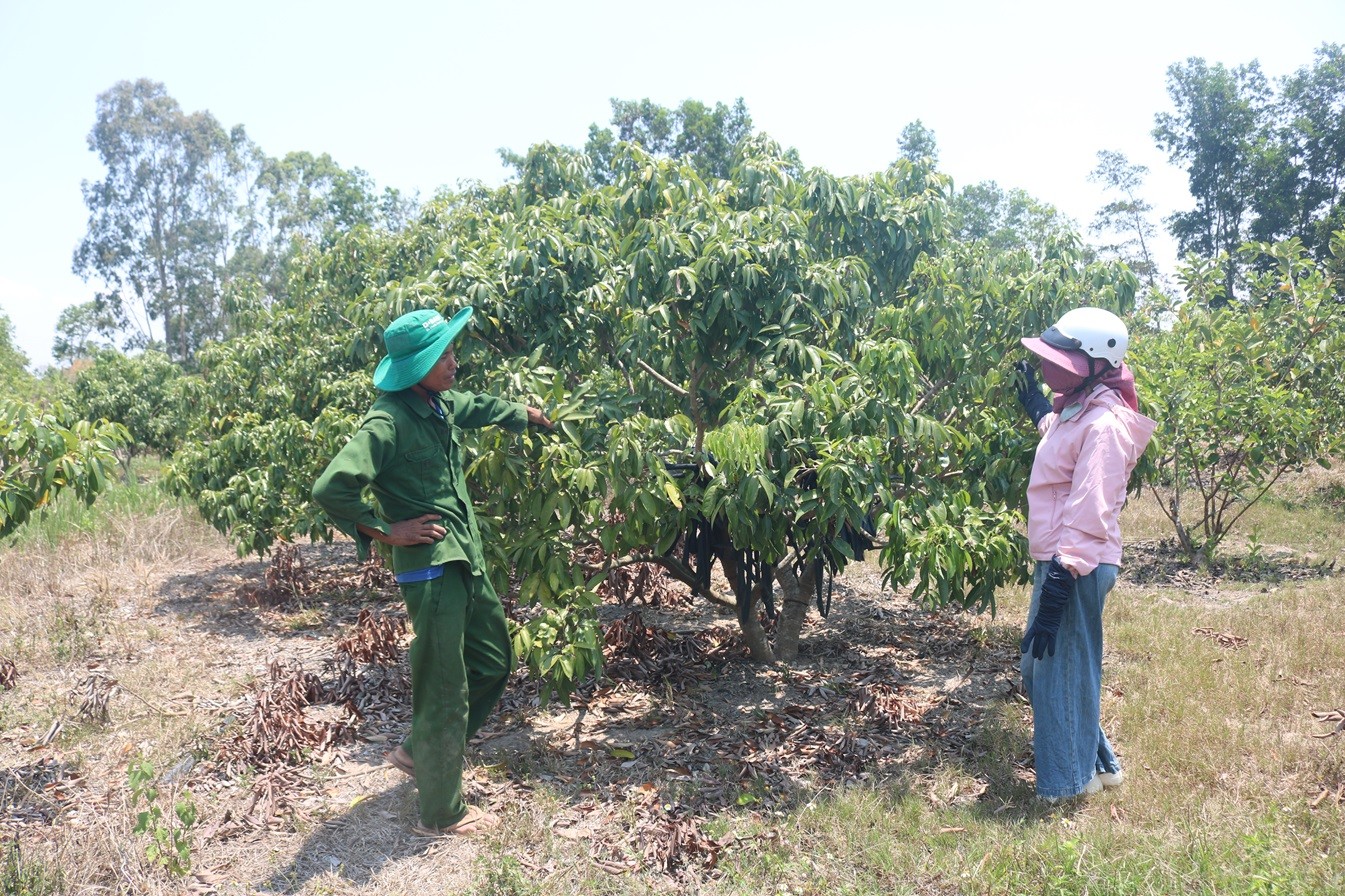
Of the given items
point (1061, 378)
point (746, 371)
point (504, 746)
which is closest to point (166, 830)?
point (504, 746)

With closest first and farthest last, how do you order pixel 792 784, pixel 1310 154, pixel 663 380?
1. pixel 792 784
2. pixel 663 380
3. pixel 1310 154

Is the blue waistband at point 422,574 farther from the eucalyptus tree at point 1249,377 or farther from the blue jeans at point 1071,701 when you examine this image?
the eucalyptus tree at point 1249,377

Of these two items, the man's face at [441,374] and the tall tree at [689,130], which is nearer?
the man's face at [441,374]

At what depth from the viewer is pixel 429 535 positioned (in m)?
3.30

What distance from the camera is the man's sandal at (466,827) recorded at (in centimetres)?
348

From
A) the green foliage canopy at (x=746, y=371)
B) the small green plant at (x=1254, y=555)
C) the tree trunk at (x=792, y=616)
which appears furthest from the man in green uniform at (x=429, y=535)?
the small green plant at (x=1254, y=555)

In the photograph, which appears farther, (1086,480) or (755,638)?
(755,638)

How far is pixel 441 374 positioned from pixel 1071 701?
2.63 meters

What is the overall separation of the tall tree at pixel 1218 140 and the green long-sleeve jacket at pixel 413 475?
2359 centimetres

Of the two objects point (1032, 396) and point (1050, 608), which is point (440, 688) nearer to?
point (1050, 608)

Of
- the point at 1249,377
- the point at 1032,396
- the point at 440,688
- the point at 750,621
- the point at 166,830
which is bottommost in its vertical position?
the point at 166,830

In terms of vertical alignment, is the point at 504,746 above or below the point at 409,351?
below

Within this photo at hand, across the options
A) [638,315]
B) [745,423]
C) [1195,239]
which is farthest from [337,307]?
[1195,239]

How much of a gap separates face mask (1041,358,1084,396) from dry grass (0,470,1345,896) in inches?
62.0
